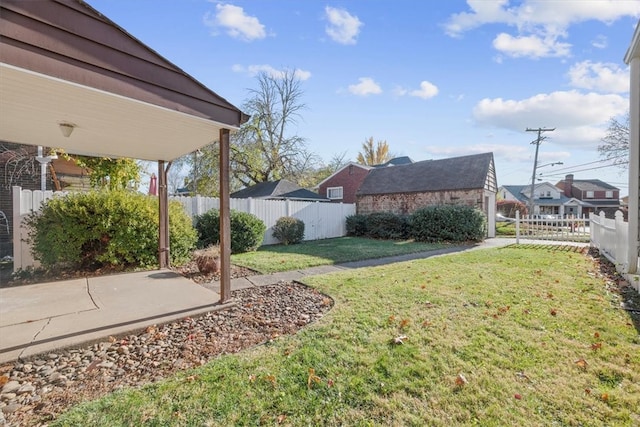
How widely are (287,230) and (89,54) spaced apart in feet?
32.1

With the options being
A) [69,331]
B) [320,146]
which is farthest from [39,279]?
[320,146]

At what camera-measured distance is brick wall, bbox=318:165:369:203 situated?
22.9 m

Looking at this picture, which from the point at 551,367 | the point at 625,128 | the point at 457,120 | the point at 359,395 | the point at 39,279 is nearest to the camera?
the point at 359,395

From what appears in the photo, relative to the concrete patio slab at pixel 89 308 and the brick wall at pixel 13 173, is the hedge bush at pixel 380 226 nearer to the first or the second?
the concrete patio slab at pixel 89 308

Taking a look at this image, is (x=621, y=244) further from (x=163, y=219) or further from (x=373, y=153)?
(x=373, y=153)

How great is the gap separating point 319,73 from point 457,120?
715 cm

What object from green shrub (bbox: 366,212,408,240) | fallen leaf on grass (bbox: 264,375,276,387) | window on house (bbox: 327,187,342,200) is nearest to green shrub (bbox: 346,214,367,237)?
green shrub (bbox: 366,212,408,240)

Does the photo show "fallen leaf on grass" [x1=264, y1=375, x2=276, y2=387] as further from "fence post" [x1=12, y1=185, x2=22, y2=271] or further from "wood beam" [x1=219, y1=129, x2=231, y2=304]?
"fence post" [x1=12, y1=185, x2=22, y2=271]

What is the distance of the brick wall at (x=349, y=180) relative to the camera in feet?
75.3

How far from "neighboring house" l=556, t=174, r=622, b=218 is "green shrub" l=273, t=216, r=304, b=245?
52.8 meters

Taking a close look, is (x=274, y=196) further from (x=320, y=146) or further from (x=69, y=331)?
(x=69, y=331)

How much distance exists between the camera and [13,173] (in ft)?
36.3

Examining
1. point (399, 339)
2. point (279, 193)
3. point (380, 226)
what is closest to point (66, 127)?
point (399, 339)

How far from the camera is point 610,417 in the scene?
204cm
